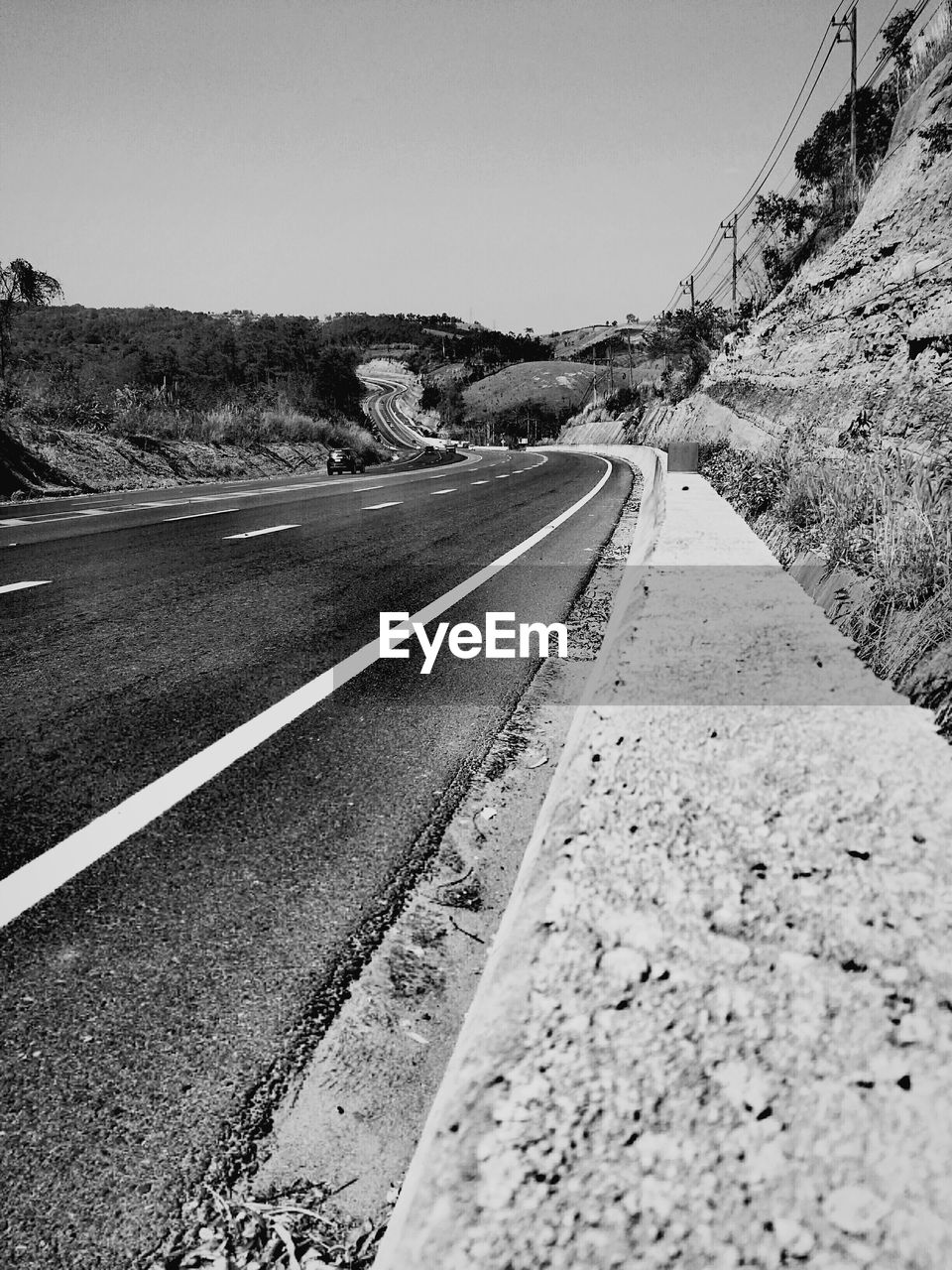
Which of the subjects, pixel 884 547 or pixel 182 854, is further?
pixel 884 547

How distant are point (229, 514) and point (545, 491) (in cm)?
834

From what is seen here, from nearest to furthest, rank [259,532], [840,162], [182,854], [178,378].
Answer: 1. [182,854]
2. [259,532]
3. [840,162]
4. [178,378]

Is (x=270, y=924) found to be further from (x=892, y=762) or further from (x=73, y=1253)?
(x=892, y=762)

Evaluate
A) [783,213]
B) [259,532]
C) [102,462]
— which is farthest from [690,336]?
[259,532]

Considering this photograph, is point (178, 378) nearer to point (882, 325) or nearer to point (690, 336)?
point (690, 336)

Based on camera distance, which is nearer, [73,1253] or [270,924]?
[73,1253]

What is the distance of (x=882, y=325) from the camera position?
12266mm

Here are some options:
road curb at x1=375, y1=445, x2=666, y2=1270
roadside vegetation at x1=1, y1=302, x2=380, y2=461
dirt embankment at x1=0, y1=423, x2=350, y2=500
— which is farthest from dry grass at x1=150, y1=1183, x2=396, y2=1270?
roadside vegetation at x1=1, y1=302, x2=380, y2=461

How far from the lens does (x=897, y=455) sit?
716cm

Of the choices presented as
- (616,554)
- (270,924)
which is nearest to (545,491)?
(616,554)

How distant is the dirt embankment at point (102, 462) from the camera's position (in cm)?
2012

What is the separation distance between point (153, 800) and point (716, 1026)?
2.24m

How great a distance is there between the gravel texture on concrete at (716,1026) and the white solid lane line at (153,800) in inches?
54.6

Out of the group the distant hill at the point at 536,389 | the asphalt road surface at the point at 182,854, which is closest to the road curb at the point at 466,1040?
the asphalt road surface at the point at 182,854
